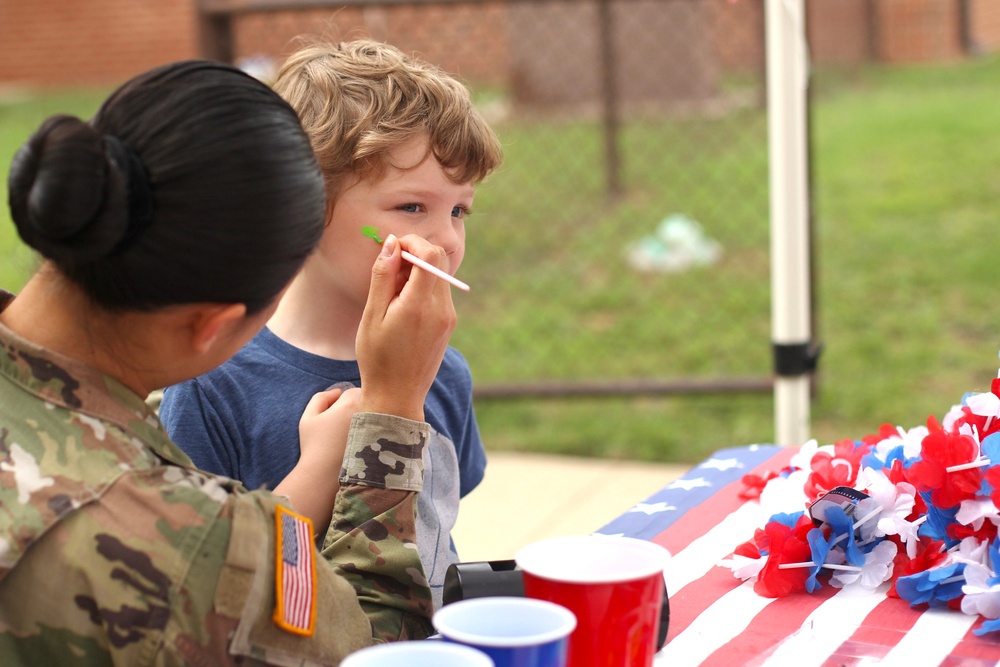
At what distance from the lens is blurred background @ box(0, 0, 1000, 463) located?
15.4 feet

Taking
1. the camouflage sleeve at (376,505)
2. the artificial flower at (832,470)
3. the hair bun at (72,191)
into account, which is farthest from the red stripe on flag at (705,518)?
the hair bun at (72,191)

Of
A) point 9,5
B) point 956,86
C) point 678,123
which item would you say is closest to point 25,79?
point 9,5

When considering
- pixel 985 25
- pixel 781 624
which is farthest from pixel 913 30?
pixel 781 624

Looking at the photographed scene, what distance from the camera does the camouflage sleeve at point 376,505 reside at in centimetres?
137

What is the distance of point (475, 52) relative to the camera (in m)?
5.40

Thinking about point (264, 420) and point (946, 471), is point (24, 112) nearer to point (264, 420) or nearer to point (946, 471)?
point (264, 420)

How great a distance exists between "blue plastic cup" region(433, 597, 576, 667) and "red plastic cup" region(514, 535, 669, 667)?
0.02 m

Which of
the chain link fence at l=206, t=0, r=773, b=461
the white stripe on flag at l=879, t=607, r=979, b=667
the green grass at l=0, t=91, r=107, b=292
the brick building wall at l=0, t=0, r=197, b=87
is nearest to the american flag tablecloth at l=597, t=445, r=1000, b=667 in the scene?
the white stripe on flag at l=879, t=607, r=979, b=667

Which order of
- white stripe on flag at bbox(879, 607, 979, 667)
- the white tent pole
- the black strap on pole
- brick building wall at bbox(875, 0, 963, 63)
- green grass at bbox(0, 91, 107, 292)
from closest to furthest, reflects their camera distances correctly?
white stripe on flag at bbox(879, 607, 979, 667) → the white tent pole → the black strap on pole → green grass at bbox(0, 91, 107, 292) → brick building wall at bbox(875, 0, 963, 63)

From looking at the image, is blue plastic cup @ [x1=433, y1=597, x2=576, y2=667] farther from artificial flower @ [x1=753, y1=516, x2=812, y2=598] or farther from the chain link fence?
the chain link fence

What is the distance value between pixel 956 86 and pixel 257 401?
8011mm

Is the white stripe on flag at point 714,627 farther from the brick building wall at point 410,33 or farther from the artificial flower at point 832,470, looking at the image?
the brick building wall at point 410,33

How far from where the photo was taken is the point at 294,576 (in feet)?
3.65

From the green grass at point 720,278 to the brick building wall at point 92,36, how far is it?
414cm
